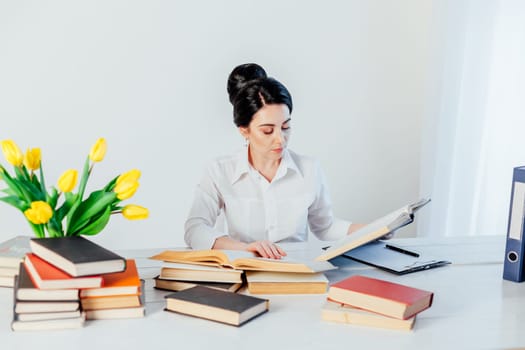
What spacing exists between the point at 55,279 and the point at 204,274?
13.9 inches

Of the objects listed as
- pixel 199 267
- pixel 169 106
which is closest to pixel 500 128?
pixel 169 106

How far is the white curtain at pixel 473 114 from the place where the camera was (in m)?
3.32

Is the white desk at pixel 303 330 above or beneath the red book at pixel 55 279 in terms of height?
beneath

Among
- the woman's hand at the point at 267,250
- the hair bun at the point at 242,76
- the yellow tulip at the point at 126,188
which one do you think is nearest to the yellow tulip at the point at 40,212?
the yellow tulip at the point at 126,188

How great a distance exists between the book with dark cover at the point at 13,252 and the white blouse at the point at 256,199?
67 centimetres

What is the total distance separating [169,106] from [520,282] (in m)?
2.10

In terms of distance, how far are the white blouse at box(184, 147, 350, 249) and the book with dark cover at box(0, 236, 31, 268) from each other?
674mm

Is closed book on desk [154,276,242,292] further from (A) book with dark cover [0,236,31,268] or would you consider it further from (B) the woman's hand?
(A) book with dark cover [0,236,31,268]

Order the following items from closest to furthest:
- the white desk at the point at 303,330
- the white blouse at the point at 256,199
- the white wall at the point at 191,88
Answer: the white desk at the point at 303,330 < the white blouse at the point at 256,199 < the white wall at the point at 191,88

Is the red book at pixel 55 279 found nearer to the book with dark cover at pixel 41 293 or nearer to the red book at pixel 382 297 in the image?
the book with dark cover at pixel 41 293

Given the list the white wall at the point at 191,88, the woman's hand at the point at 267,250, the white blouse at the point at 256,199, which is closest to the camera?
the woman's hand at the point at 267,250

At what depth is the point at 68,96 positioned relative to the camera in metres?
3.30

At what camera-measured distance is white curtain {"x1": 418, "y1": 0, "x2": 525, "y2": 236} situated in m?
3.32

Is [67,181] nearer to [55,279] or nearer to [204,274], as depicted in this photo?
[55,279]
